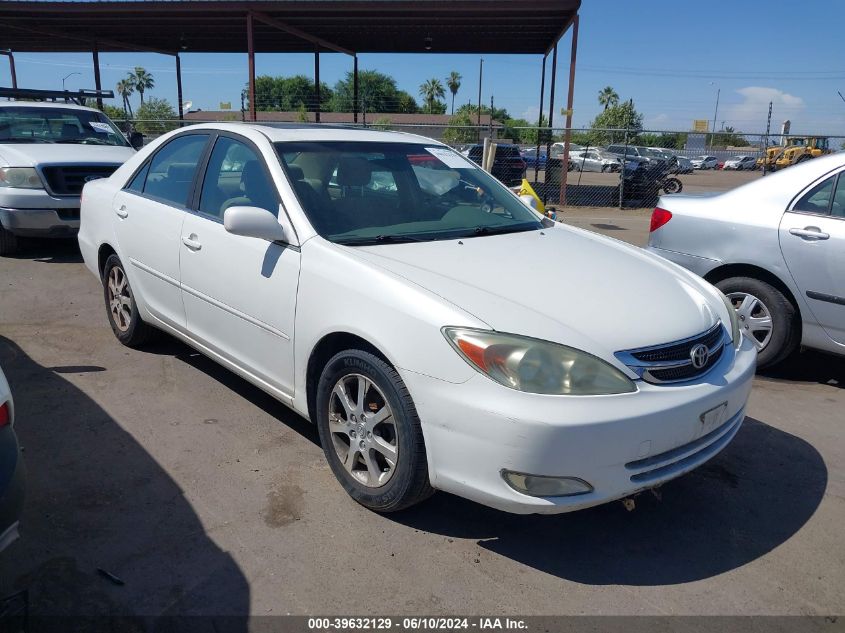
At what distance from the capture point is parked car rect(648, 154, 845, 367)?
4582mm

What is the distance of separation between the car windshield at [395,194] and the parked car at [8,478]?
153cm

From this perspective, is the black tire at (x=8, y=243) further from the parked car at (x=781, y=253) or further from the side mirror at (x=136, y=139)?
the parked car at (x=781, y=253)

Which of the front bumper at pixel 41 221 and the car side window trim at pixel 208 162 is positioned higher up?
the car side window trim at pixel 208 162

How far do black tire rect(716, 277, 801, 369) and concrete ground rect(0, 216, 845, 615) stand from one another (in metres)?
0.59

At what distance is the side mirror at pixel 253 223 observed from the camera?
3.25 m

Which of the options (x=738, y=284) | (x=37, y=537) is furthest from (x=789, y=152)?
(x=37, y=537)

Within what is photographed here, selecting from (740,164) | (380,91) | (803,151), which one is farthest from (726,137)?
(380,91)

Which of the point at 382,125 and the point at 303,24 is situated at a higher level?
the point at 303,24

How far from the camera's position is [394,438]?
2945 millimetres

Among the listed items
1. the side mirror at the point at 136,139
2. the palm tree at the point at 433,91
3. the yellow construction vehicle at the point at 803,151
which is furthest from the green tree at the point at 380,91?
the side mirror at the point at 136,139

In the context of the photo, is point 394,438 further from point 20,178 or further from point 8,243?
point 8,243

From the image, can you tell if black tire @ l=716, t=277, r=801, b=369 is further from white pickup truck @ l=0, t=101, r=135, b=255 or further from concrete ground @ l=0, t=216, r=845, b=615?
white pickup truck @ l=0, t=101, r=135, b=255

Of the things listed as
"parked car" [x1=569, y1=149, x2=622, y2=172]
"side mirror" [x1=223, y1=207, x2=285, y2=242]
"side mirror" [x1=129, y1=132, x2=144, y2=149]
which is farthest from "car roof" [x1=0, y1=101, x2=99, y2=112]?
"parked car" [x1=569, y1=149, x2=622, y2=172]

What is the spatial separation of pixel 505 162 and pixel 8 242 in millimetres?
13579
